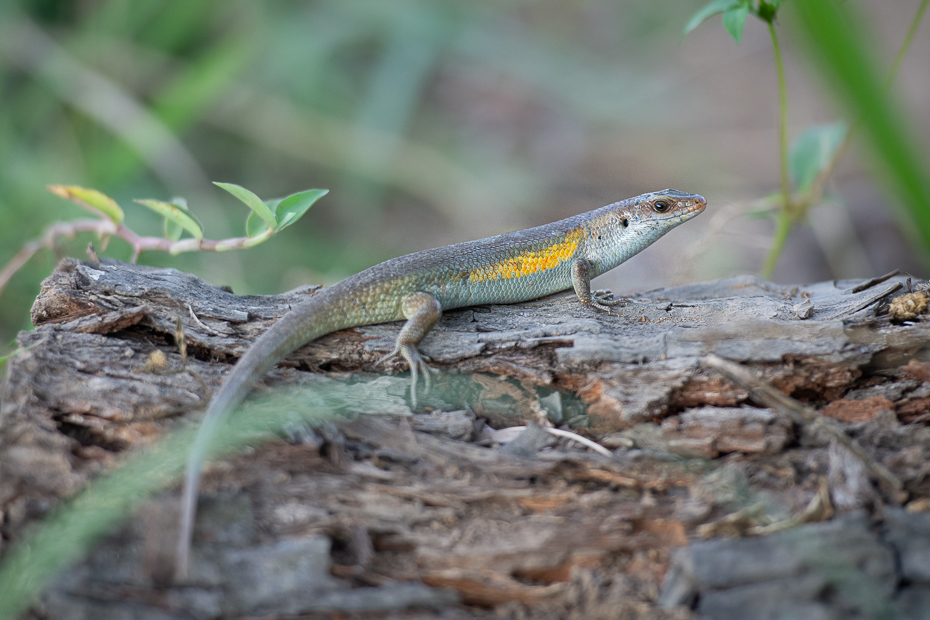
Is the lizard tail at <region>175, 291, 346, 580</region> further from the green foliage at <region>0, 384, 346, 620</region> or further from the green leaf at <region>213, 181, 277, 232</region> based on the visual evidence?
the green leaf at <region>213, 181, 277, 232</region>

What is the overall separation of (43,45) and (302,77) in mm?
3163

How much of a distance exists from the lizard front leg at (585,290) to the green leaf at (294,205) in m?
1.95

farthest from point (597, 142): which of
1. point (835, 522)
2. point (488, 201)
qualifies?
point (835, 522)

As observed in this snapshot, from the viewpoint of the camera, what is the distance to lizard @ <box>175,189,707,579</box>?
3322 mm

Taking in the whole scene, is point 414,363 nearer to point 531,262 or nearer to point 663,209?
point 531,262

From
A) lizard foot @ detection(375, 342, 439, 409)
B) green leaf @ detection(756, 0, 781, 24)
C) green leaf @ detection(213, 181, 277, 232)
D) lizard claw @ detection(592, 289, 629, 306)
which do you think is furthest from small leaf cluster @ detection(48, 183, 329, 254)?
green leaf @ detection(756, 0, 781, 24)

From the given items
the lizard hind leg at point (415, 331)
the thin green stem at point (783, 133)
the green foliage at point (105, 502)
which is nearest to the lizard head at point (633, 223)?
the thin green stem at point (783, 133)

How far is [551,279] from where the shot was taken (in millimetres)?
4957

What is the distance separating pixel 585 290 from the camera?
4762mm

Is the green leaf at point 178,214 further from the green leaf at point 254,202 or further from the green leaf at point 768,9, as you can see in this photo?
the green leaf at point 768,9

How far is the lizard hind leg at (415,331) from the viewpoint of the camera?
3.78 meters

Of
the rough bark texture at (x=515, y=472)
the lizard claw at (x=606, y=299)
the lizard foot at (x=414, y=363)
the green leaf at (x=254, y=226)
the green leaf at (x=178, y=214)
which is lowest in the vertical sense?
the rough bark texture at (x=515, y=472)

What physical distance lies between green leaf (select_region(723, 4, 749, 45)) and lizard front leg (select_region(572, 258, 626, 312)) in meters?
1.82

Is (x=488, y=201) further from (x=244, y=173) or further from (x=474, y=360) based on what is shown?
(x=474, y=360)
